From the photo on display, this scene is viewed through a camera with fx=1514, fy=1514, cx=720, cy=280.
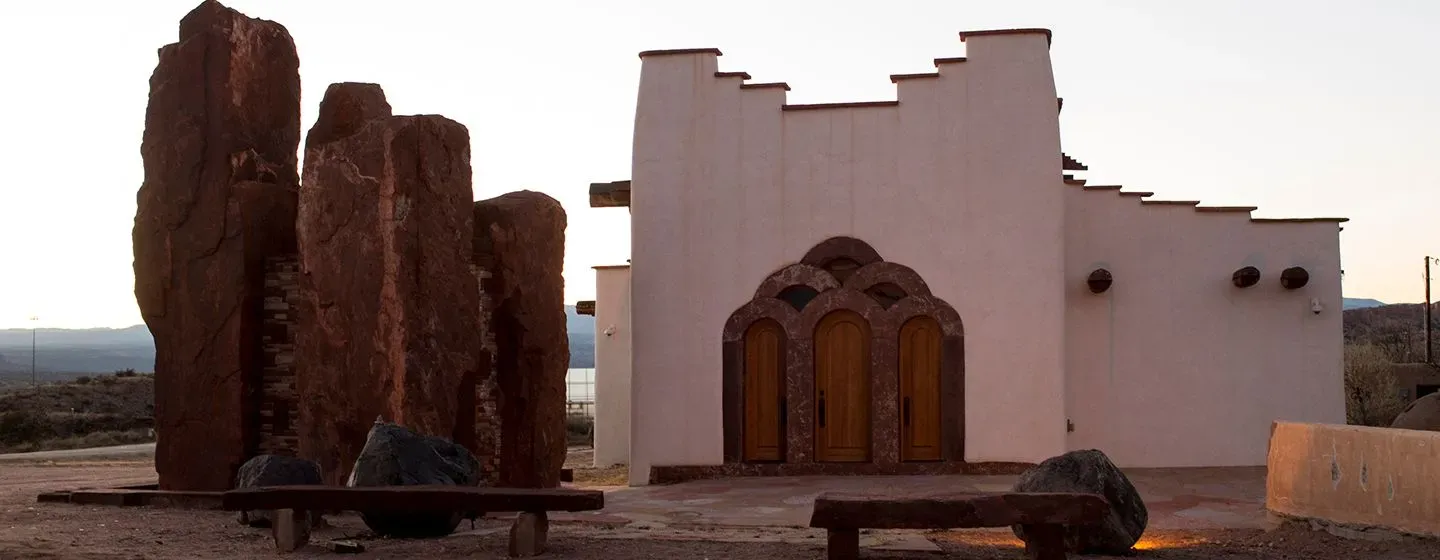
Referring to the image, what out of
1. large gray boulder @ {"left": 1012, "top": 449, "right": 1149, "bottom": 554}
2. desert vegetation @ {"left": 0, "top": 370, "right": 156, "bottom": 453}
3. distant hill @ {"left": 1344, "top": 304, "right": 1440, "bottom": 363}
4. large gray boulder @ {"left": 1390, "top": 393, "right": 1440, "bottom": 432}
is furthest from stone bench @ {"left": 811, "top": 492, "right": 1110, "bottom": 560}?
distant hill @ {"left": 1344, "top": 304, "right": 1440, "bottom": 363}

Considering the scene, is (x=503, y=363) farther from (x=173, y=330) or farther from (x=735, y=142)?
(x=735, y=142)

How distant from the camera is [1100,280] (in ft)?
55.5

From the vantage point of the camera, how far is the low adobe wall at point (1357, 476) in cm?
1001

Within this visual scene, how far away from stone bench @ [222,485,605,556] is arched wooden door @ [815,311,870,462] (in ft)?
23.7

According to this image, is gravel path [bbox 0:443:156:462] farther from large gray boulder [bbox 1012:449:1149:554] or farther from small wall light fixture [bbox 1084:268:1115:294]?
large gray boulder [bbox 1012:449:1149:554]

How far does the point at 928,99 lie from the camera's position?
16.4 m

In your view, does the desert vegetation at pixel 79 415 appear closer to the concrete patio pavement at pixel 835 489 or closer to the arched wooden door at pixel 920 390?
the concrete patio pavement at pixel 835 489

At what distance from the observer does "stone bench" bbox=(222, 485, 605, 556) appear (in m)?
9.05

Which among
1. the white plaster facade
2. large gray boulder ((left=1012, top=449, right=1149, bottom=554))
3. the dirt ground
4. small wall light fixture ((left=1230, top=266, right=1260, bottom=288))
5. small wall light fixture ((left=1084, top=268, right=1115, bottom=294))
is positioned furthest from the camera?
the white plaster facade

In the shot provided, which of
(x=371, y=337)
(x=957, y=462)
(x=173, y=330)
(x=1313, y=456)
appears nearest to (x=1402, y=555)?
(x=1313, y=456)

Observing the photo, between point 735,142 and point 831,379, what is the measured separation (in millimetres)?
2789

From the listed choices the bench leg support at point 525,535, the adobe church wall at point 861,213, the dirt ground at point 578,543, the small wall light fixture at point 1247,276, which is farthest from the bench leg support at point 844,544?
the small wall light fixture at point 1247,276

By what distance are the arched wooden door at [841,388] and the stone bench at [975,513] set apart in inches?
294

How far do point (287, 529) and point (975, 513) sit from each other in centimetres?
423
